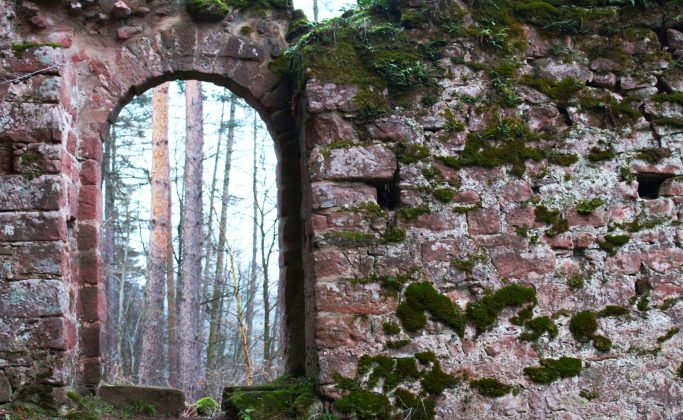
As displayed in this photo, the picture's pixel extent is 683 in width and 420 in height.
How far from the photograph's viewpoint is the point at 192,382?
9906mm

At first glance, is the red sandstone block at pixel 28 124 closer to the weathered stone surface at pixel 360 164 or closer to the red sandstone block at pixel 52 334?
the red sandstone block at pixel 52 334

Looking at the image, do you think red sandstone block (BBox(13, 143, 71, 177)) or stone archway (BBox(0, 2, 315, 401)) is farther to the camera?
red sandstone block (BBox(13, 143, 71, 177))

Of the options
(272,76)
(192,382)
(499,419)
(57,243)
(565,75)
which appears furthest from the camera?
(192,382)

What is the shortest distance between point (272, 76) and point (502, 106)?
6.13ft

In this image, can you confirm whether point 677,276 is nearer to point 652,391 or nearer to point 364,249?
point 652,391

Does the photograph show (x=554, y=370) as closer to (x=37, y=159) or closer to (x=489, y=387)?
(x=489, y=387)

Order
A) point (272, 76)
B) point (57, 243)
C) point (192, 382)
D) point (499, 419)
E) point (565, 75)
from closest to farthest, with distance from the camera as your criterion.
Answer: point (499, 419)
point (57, 243)
point (565, 75)
point (272, 76)
point (192, 382)

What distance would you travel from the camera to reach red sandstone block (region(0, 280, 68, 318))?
4.59 metres

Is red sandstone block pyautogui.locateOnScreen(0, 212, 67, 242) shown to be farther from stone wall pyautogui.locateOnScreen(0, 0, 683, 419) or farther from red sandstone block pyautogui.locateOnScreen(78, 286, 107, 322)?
red sandstone block pyautogui.locateOnScreen(78, 286, 107, 322)

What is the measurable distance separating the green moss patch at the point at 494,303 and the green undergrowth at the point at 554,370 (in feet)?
1.33

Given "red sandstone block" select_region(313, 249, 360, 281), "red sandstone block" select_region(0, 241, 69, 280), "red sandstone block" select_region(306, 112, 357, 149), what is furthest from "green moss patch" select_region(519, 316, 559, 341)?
"red sandstone block" select_region(0, 241, 69, 280)

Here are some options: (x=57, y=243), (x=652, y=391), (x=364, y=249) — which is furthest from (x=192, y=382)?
(x=652, y=391)

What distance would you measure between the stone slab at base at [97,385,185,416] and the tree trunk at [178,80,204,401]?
4.35 meters

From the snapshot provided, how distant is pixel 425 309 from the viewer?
4.48m
